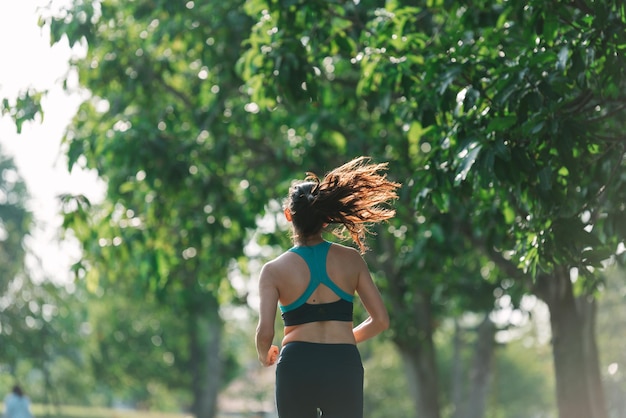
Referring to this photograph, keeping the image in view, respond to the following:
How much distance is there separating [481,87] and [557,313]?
6.47 metres

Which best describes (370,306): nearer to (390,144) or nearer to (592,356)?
(390,144)

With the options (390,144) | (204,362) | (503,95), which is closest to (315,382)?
(503,95)

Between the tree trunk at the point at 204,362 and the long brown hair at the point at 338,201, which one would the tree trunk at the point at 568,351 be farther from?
the tree trunk at the point at 204,362

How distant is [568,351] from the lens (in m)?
13.1

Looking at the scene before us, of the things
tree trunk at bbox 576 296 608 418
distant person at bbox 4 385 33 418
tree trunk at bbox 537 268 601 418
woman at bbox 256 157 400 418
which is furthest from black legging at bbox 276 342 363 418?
distant person at bbox 4 385 33 418

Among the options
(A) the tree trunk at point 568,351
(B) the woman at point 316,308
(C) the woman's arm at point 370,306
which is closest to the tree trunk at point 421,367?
(A) the tree trunk at point 568,351

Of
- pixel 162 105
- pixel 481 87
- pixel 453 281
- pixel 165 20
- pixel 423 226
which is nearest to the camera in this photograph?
pixel 481 87

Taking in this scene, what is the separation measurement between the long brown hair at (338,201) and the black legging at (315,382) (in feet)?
1.83

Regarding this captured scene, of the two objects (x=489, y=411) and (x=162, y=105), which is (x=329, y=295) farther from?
(x=489, y=411)

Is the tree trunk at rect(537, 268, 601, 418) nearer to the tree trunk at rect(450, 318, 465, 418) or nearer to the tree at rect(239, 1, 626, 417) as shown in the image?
the tree at rect(239, 1, 626, 417)

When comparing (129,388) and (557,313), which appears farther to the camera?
(129,388)

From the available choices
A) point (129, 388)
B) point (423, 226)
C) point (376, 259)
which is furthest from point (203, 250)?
point (129, 388)

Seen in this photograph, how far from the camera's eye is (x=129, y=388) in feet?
166

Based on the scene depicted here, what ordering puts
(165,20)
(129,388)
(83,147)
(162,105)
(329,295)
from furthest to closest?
(129,388), (162,105), (165,20), (83,147), (329,295)
